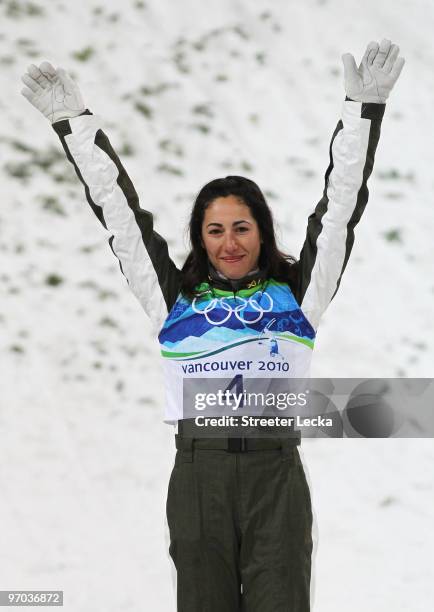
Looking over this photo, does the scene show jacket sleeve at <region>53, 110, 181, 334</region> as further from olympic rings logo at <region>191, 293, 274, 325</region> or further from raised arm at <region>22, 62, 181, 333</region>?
olympic rings logo at <region>191, 293, 274, 325</region>

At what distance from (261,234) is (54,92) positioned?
48 cm

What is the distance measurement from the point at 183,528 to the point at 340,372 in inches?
86.0

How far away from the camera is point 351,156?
182 cm

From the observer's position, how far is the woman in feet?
5.79

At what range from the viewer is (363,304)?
4180mm

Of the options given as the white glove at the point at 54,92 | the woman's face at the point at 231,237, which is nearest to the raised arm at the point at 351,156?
the woman's face at the point at 231,237

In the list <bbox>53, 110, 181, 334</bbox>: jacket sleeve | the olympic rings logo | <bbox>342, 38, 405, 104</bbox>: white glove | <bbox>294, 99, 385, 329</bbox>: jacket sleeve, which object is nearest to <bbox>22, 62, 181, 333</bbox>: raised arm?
<bbox>53, 110, 181, 334</bbox>: jacket sleeve

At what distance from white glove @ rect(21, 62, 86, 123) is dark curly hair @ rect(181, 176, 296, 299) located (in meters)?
0.30

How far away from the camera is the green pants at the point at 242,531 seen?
1.76m

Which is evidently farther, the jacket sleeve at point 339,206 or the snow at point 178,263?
the snow at point 178,263

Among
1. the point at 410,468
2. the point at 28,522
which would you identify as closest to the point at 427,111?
the point at 410,468

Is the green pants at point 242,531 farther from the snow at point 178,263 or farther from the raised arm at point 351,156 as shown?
the snow at point 178,263

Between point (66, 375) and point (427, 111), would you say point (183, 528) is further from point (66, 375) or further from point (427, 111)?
point (427, 111)

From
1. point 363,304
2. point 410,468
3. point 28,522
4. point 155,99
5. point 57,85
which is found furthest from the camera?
point 155,99
